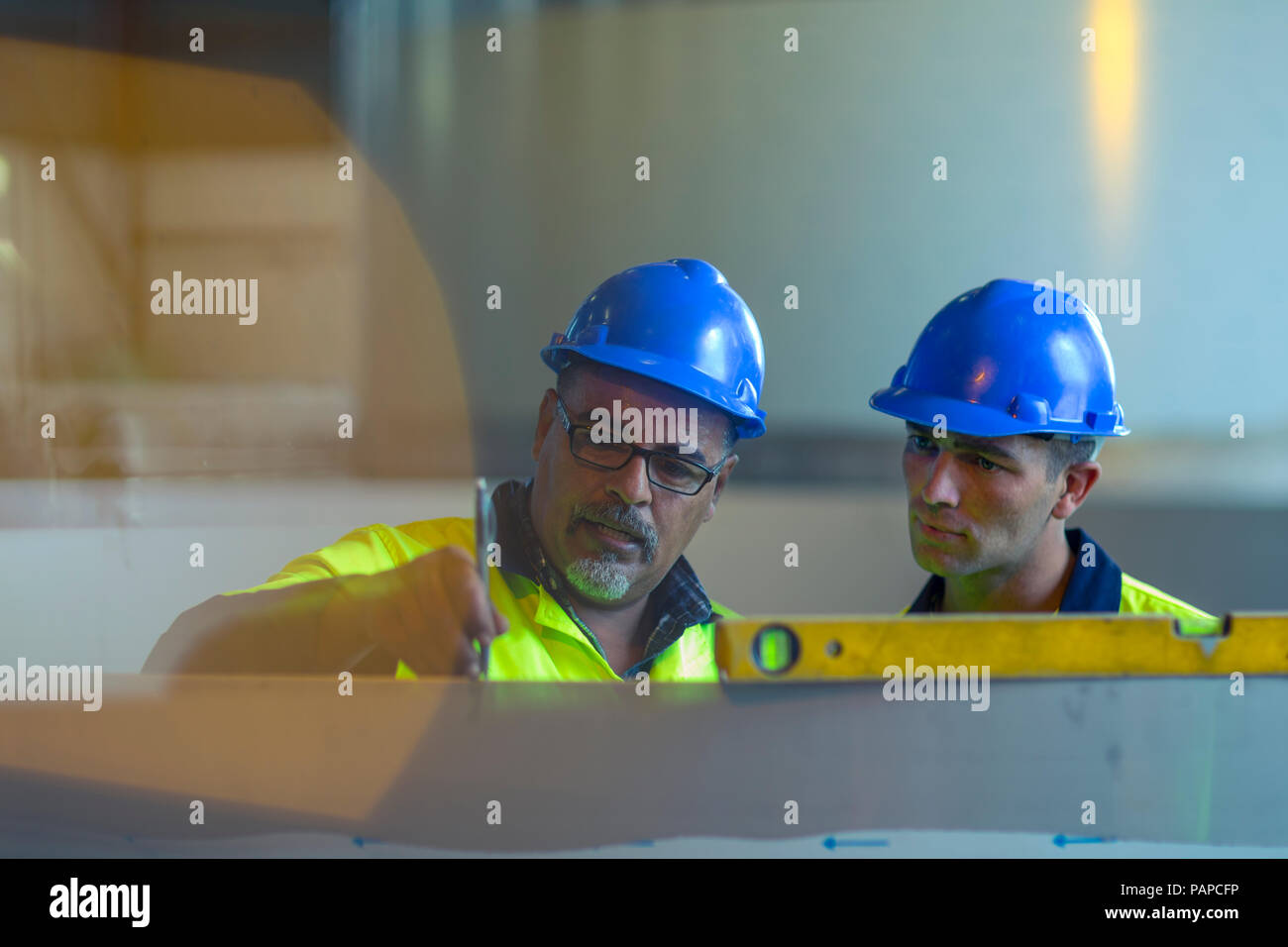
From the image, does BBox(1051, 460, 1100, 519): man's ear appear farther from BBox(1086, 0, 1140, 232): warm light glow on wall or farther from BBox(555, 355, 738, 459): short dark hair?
BBox(1086, 0, 1140, 232): warm light glow on wall

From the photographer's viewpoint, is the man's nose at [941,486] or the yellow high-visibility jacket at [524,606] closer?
the yellow high-visibility jacket at [524,606]

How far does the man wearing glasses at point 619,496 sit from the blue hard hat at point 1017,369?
0.32 m

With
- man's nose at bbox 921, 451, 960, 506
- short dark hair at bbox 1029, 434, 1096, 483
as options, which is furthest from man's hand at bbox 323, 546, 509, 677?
short dark hair at bbox 1029, 434, 1096, 483

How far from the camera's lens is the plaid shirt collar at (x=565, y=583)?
1479mm

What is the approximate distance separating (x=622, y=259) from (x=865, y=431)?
40.7 inches

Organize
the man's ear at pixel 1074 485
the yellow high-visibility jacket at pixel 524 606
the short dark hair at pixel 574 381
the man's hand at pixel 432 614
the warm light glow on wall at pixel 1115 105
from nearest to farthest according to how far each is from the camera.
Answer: the man's hand at pixel 432 614, the yellow high-visibility jacket at pixel 524 606, the short dark hair at pixel 574 381, the man's ear at pixel 1074 485, the warm light glow on wall at pixel 1115 105

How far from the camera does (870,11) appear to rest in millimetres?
3145

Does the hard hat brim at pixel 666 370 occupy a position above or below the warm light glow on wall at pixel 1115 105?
below

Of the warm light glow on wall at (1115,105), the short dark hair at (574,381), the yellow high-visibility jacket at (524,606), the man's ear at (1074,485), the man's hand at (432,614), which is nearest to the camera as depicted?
the man's hand at (432,614)

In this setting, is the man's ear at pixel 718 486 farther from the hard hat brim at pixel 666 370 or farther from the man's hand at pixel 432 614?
the man's hand at pixel 432 614

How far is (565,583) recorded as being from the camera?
148cm

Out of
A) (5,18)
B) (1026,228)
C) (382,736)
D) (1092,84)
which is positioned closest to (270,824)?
(382,736)

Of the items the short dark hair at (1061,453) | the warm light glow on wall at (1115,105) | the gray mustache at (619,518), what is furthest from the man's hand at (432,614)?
the warm light glow on wall at (1115,105)

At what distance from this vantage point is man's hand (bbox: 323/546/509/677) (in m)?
0.98
